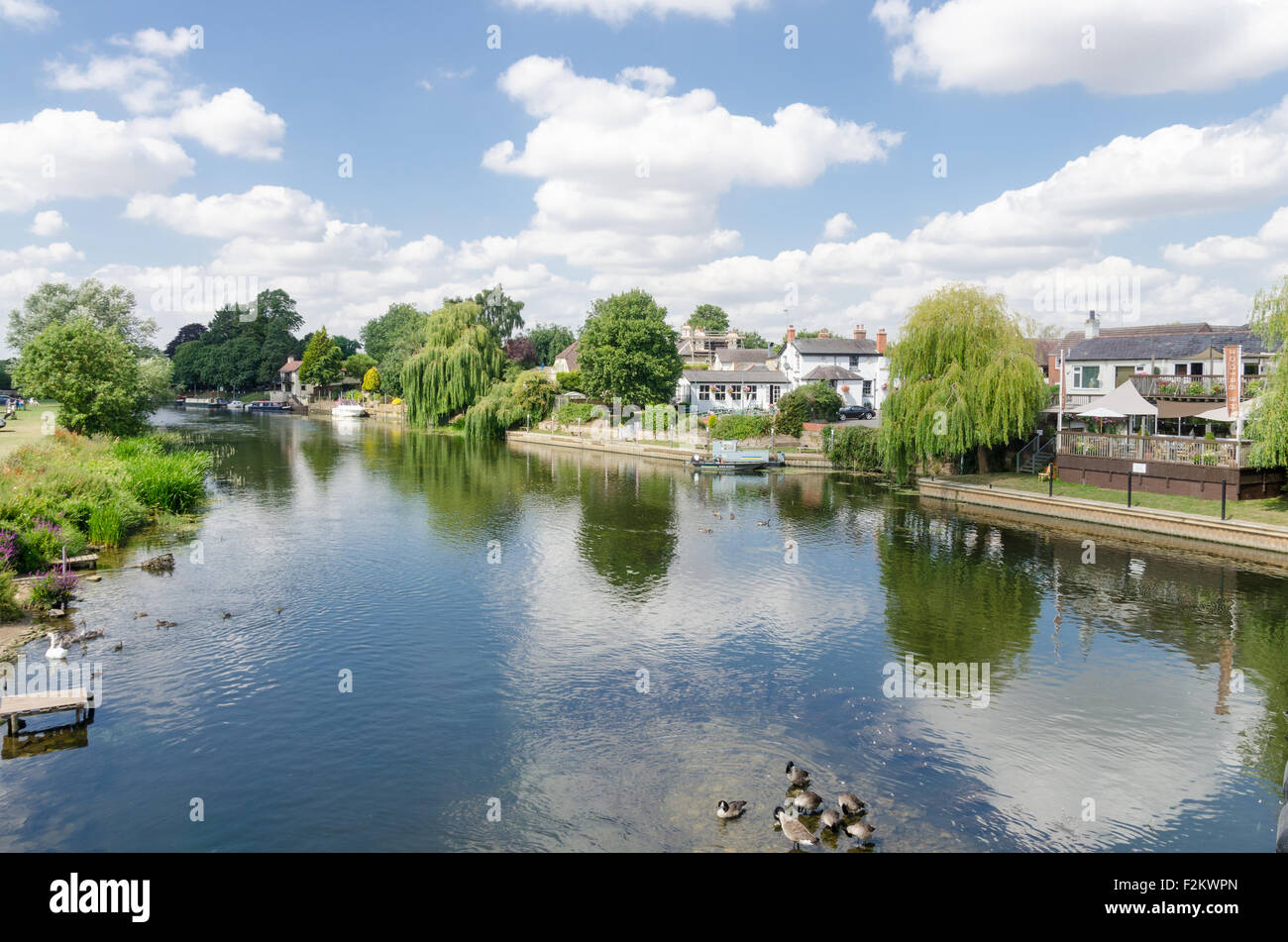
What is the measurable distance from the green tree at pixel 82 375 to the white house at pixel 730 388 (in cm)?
5446

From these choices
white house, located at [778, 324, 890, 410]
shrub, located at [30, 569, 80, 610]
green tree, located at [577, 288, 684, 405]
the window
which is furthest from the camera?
white house, located at [778, 324, 890, 410]

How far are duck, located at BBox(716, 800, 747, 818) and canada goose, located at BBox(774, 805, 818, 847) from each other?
2.15 ft

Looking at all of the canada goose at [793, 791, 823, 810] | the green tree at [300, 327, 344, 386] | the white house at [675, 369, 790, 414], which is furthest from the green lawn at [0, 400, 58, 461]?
the green tree at [300, 327, 344, 386]

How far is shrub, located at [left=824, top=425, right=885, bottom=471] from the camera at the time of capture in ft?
180

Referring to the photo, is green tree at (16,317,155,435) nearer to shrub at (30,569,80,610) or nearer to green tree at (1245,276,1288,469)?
shrub at (30,569,80,610)

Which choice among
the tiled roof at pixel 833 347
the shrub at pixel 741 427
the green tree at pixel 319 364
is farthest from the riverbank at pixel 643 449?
the green tree at pixel 319 364

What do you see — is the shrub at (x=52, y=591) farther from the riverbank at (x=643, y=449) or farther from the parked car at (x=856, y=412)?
the parked car at (x=856, y=412)

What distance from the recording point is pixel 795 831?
39.9ft

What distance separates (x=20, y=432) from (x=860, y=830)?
48159 millimetres

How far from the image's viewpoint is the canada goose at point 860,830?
1221cm

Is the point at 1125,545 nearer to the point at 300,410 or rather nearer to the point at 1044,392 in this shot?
the point at 1044,392

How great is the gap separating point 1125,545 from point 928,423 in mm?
12919

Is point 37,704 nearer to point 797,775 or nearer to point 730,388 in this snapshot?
point 797,775

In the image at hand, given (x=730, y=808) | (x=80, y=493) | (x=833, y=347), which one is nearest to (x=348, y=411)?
(x=833, y=347)
